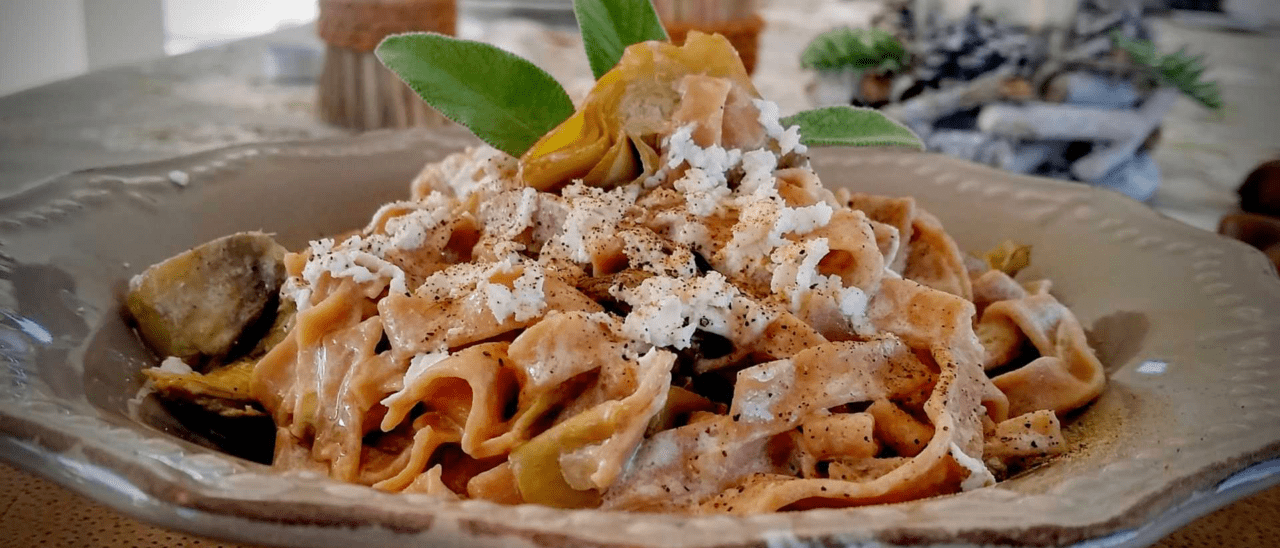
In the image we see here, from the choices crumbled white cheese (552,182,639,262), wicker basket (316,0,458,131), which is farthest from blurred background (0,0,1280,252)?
crumbled white cheese (552,182,639,262)

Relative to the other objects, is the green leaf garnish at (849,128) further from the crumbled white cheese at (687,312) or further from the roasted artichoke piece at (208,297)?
the roasted artichoke piece at (208,297)

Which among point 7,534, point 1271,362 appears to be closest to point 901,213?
point 1271,362

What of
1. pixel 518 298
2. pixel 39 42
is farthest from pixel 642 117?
pixel 39 42

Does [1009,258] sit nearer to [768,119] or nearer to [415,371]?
[768,119]

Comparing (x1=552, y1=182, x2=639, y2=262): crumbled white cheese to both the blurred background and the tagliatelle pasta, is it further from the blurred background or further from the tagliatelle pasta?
the blurred background

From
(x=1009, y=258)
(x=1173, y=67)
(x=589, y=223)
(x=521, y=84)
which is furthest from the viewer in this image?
(x=1173, y=67)

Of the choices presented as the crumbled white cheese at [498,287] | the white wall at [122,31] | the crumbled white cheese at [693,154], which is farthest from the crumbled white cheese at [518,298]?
the white wall at [122,31]

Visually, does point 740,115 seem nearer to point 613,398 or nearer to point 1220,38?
point 613,398
